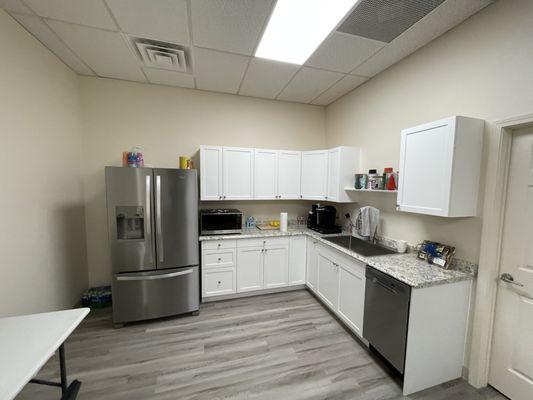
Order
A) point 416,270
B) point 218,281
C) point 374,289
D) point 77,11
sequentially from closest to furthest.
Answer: point 77,11 → point 416,270 → point 374,289 → point 218,281

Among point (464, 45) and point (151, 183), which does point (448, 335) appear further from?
point (151, 183)

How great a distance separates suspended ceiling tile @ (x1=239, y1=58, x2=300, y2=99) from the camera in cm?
262

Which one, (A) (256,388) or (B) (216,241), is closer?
(A) (256,388)

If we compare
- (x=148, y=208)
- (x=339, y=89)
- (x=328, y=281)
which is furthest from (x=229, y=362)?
(x=339, y=89)

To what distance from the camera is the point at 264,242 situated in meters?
3.16

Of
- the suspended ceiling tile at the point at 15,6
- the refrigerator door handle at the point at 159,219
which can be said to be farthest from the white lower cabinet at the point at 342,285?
the suspended ceiling tile at the point at 15,6

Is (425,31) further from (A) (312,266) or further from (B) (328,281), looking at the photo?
(A) (312,266)

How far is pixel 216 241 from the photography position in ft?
Result: 9.75

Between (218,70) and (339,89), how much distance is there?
1.73 meters

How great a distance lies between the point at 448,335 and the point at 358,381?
0.83 meters

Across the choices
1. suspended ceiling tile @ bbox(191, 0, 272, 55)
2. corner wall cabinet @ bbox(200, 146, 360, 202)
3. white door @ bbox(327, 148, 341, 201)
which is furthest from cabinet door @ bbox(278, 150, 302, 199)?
suspended ceiling tile @ bbox(191, 0, 272, 55)

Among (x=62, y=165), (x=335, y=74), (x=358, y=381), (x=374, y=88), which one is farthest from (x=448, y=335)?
(x=62, y=165)

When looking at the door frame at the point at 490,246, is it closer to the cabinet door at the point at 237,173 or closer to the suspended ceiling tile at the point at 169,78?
the cabinet door at the point at 237,173

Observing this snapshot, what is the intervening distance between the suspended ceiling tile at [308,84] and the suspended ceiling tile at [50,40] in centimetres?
251
